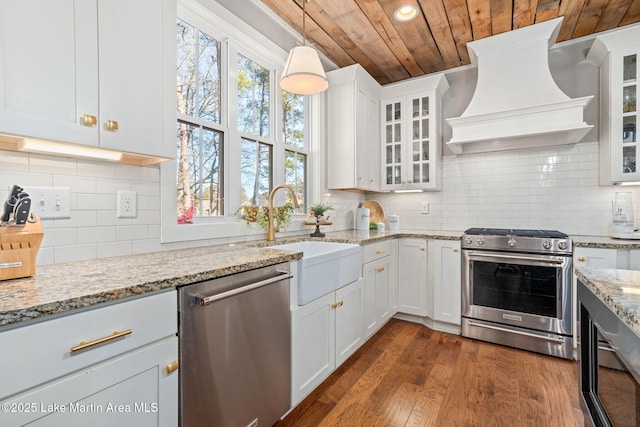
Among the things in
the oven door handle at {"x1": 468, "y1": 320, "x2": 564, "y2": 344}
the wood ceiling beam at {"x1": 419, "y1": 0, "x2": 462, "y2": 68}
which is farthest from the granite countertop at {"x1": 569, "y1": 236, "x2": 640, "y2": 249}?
the wood ceiling beam at {"x1": 419, "y1": 0, "x2": 462, "y2": 68}

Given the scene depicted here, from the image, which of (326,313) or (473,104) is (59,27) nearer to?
(326,313)

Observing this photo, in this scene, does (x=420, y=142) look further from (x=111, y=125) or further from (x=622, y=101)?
(x=111, y=125)

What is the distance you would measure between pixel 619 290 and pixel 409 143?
8.26ft

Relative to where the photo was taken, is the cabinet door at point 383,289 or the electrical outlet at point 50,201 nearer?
→ the electrical outlet at point 50,201

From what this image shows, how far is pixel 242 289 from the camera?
49.7 inches

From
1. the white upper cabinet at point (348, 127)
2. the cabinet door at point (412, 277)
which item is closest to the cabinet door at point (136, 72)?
the white upper cabinet at point (348, 127)

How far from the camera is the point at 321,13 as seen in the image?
2371mm

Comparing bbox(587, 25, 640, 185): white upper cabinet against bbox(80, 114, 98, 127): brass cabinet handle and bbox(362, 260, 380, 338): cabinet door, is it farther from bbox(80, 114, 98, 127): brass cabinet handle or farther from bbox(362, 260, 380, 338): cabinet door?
bbox(80, 114, 98, 127): brass cabinet handle

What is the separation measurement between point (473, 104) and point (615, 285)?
2.19m

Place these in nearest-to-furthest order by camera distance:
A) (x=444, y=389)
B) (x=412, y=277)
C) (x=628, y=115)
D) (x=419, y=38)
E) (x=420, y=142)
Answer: (x=444, y=389) → (x=628, y=115) → (x=419, y=38) → (x=412, y=277) → (x=420, y=142)

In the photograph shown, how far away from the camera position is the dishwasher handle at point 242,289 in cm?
110

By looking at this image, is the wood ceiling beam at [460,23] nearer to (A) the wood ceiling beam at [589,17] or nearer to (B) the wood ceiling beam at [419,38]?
(B) the wood ceiling beam at [419,38]

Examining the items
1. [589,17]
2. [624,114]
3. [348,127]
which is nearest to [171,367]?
[348,127]

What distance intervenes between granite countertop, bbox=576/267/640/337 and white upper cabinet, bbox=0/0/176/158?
168cm
